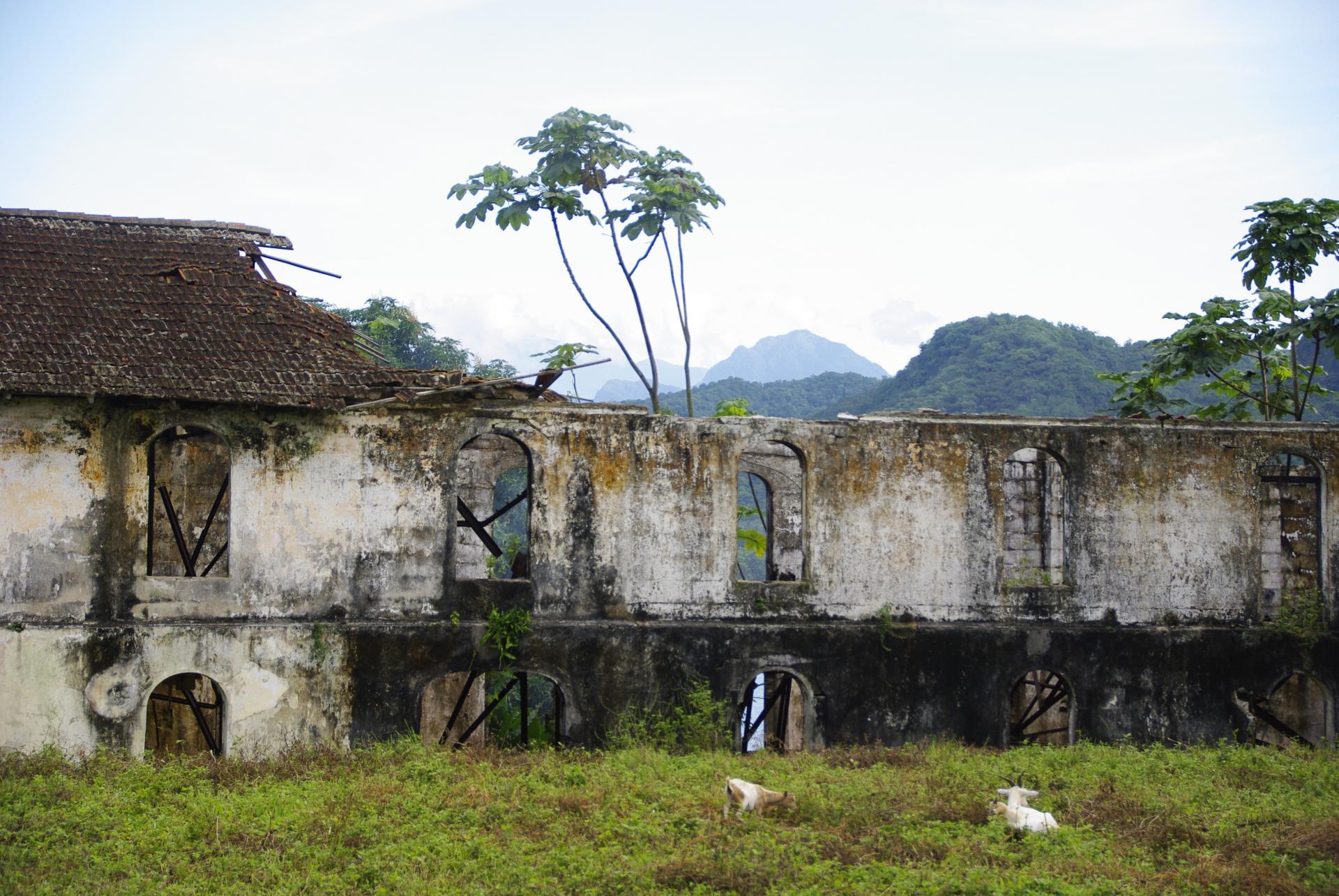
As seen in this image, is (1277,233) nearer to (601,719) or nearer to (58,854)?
(601,719)

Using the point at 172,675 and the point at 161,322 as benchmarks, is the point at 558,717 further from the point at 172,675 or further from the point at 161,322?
the point at 161,322

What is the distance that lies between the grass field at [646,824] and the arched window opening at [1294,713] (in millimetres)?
2773

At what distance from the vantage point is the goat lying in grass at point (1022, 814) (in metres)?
9.98

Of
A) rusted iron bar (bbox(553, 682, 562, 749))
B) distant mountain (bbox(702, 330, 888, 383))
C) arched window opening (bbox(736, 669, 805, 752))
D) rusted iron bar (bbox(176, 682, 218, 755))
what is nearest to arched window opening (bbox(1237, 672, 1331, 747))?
arched window opening (bbox(736, 669, 805, 752))

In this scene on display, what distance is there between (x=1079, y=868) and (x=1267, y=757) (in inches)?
175

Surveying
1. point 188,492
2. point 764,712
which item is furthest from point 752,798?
point 188,492

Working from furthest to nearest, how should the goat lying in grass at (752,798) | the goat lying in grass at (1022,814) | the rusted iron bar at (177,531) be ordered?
the rusted iron bar at (177,531), the goat lying in grass at (752,798), the goat lying in grass at (1022,814)

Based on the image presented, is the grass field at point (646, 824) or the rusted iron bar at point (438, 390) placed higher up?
the rusted iron bar at point (438, 390)

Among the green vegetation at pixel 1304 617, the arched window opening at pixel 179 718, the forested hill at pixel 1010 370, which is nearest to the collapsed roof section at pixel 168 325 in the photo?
the arched window opening at pixel 179 718

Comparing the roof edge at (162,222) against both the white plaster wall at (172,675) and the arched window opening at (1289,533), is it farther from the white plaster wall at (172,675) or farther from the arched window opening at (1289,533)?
the arched window opening at (1289,533)

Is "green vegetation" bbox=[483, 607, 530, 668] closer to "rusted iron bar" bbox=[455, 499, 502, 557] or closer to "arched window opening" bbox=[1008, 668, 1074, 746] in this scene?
"rusted iron bar" bbox=[455, 499, 502, 557]

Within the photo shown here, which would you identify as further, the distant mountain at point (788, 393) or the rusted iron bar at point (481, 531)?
the distant mountain at point (788, 393)

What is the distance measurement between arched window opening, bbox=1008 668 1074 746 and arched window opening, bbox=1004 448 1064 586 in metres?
1.60

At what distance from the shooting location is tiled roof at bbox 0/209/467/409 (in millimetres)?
12367
